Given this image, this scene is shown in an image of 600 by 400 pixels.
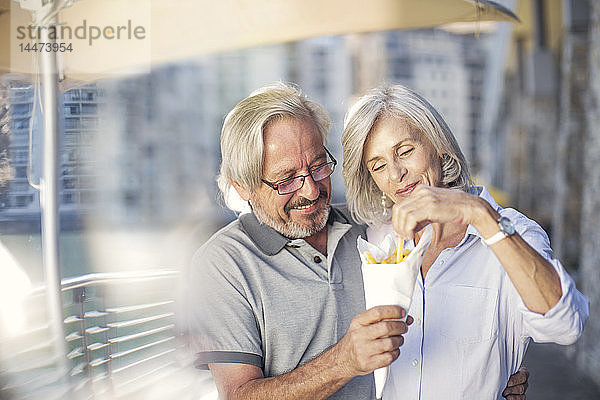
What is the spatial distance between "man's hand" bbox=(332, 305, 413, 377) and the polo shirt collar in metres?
0.46

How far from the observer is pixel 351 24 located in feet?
8.96

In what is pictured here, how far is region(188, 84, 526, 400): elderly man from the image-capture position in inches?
67.4

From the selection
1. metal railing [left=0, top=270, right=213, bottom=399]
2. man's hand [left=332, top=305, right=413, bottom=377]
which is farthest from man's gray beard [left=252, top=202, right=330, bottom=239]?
man's hand [left=332, top=305, right=413, bottom=377]

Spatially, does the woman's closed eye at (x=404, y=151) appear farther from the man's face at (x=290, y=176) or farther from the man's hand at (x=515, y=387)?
the man's hand at (x=515, y=387)

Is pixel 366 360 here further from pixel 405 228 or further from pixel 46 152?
pixel 46 152

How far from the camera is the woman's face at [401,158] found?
1756 millimetres

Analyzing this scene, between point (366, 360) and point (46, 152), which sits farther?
point (46, 152)

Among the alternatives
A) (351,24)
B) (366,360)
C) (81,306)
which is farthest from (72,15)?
(351,24)

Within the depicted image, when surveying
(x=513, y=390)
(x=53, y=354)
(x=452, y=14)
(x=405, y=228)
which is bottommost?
(x=513, y=390)

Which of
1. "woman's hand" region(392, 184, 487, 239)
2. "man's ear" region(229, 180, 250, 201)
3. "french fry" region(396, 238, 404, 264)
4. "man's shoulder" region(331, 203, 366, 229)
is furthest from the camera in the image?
"man's shoulder" region(331, 203, 366, 229)

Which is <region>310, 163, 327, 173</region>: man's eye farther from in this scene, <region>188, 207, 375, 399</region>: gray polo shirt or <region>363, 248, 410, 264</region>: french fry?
<region>363, 248, 410, 264</region>: french fry

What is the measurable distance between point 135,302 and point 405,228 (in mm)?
851

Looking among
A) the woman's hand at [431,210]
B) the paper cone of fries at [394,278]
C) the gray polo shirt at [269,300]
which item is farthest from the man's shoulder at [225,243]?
Answer: the woman's hand at [431,210]

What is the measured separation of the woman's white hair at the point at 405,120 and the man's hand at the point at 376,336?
1.75ft
